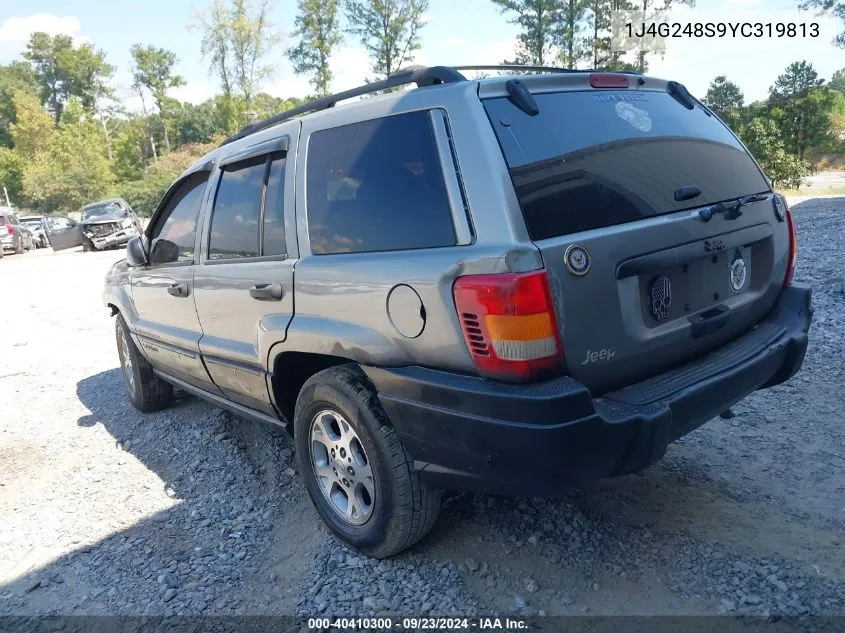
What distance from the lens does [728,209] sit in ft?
9.09

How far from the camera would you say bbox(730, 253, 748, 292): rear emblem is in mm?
2867

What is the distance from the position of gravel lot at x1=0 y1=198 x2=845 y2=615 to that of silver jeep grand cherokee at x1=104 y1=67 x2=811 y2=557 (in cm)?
31

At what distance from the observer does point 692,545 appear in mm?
2777

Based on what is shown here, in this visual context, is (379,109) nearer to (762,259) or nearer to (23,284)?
(762,259)

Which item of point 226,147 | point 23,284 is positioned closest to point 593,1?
point 23,284

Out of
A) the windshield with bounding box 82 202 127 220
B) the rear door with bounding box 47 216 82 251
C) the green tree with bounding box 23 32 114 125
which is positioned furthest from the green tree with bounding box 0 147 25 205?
the rear door with bounding box 47 216 82 251

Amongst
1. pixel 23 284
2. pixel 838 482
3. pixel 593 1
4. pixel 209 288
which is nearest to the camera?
pixel 838 482

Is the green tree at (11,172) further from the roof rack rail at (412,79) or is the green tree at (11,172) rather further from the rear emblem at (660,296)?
the rear emblem at (660,296)

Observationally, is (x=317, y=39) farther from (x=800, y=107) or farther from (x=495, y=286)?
(x=495, y=286)

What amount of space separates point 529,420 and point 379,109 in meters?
1.47

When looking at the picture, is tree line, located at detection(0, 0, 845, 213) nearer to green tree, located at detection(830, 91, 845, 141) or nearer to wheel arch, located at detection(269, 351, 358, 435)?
green tree, located at detection(830, 91, 845, 141)

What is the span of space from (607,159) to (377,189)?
94cm

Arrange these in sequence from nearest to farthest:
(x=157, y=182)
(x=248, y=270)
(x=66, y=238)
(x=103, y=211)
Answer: (x=248, y=270) → (x=66, y=238) → (x=103, y=211) → (x=157, y=182)

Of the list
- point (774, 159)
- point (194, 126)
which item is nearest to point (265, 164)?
point (774, 159)
